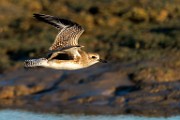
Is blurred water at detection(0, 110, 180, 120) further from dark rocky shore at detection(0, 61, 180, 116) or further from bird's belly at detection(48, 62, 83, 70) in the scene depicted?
bird's belly at detection(48, 62, 83, 70)

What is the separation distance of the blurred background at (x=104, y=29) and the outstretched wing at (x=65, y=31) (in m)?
5.07

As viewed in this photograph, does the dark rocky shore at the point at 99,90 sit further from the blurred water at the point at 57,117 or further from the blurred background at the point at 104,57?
the blurred water at the point at 57,117

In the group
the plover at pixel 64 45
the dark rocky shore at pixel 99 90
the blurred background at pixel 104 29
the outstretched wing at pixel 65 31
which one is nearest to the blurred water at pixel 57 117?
the dark rocky shore at pixel 99 90

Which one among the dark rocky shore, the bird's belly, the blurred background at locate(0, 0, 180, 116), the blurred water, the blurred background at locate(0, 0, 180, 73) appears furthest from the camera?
the blurred background at locate(0, 0, 180, 73)

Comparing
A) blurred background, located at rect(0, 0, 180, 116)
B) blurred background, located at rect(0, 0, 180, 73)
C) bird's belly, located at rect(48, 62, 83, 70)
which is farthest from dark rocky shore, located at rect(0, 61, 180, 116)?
bird's belly, located at rect(48, 62, 83, 70)

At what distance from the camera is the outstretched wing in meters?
11.3

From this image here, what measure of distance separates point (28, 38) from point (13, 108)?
14.6 feet

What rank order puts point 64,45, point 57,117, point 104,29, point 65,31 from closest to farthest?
point 64,45 < point 65,31 < point 57,117 < point 104,29

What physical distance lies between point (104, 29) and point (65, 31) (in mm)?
8501

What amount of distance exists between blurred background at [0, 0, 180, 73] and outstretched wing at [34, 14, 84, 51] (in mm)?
5071

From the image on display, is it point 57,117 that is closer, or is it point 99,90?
point 57,117

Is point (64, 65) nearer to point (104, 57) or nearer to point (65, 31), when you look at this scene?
point (65, 31)

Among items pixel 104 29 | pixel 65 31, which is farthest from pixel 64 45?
pixel 104 29

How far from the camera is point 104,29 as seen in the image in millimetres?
19906
